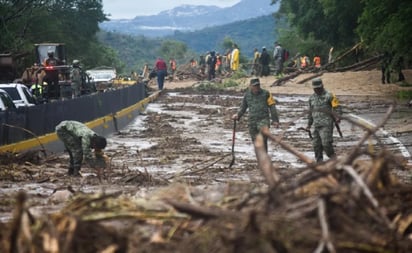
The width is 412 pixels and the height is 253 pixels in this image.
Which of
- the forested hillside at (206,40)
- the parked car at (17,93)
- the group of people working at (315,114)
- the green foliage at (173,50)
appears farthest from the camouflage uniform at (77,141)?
the forested hillside at (206,40)

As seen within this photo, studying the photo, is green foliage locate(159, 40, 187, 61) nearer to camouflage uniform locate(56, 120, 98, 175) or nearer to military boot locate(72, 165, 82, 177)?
military boot locate(72, 165, 82, 177)

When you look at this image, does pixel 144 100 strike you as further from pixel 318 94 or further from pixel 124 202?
pixel 124 202

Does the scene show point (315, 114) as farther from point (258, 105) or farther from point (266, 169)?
point (266, 169)

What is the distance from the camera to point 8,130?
63.4ft

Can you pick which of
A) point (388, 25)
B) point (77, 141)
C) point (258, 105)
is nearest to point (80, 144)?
point (77, 141)

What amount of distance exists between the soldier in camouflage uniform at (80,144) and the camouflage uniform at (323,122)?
3591 millimetres

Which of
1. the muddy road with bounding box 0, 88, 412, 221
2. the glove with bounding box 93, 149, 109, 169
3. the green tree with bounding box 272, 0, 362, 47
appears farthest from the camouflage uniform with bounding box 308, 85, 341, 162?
the green tree with bounding box 272, 0, 362, 47

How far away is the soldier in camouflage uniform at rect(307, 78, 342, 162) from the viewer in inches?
647

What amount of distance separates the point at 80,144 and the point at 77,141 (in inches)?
2.7

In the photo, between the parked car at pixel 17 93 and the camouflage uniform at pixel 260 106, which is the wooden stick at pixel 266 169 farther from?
the parked car at pixel 17 93

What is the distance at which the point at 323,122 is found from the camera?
55.0 feet

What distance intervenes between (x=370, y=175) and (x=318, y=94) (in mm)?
10459

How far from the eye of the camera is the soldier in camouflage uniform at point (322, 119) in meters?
16.4

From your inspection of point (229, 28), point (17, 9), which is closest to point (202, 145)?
point (17, 9)
